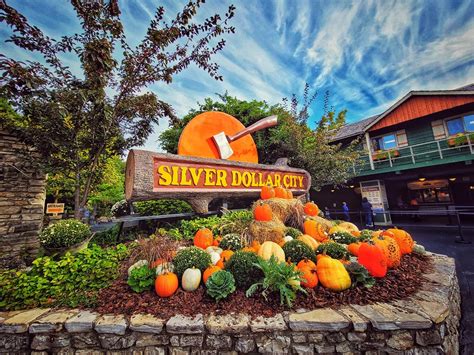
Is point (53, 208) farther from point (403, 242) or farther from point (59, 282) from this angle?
point (403, 242)

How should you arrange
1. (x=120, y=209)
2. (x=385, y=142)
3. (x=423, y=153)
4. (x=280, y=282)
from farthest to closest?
(x=385, y=142) < (x=423, y=153) < (x=120, y=209) < (x=280, y=282)

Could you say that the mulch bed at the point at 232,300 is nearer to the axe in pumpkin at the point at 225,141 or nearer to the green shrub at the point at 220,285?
the green shrub at the point at 220,285

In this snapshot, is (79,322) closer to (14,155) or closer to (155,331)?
(155,331)

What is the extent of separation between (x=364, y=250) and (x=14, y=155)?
768 cm

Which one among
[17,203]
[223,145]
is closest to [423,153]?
[223,145]

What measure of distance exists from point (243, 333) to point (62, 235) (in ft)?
11.9

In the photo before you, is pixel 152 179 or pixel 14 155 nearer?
pixel 152 179

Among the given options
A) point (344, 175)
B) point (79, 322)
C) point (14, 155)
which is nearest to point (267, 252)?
point (79, 322)

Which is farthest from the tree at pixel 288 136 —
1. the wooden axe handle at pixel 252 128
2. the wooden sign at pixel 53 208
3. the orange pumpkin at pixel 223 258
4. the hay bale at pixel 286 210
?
the wooden sign at pixel 53 208

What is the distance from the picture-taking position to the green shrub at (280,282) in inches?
85.6

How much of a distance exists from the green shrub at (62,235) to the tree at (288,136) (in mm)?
4815

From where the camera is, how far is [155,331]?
1.92 metres

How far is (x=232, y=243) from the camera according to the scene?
338 cm

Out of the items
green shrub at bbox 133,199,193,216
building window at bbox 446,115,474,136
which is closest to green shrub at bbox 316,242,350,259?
green shrub at bbox 133,199,193,216
